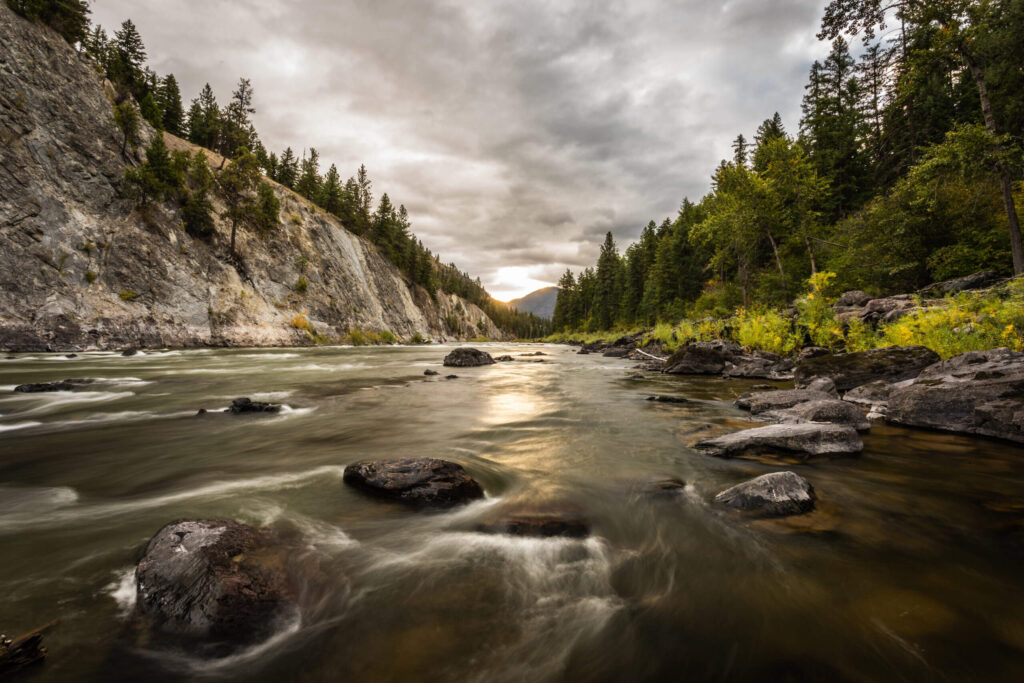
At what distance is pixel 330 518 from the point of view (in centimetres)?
329

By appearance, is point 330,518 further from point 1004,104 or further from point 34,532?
point 1004,104

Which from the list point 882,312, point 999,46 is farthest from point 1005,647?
point 999,46

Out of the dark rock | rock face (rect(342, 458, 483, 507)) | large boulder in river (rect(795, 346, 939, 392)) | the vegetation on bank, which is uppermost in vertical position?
the dark rock

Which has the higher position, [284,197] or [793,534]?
[284,197]

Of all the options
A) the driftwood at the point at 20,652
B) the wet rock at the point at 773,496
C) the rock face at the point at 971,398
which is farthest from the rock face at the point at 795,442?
the driftwood at the point at 20,652

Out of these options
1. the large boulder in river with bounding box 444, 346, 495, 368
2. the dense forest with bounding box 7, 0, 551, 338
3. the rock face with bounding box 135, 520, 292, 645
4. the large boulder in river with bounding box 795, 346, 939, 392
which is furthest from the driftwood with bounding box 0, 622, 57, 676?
the dense forest with bounding box 7, 0, 551, 338

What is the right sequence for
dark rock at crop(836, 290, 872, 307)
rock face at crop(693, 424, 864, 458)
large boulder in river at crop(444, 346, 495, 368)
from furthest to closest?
Answer: large boulder in river at crop(444, 346, 495, 368) → dark rock at crop(836, 290, 872, 307) → rock face at crop(693, 424, 864, 458)

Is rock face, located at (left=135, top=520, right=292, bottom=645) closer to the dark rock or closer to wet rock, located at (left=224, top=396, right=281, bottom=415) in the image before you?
wet rock, located at (left=224, top=396, right=281, bottom=415)

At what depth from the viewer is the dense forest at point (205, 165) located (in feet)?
94.1

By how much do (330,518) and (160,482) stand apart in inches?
93.1

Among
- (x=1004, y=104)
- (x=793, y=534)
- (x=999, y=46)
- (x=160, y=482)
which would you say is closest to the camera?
(x=793, y=534)

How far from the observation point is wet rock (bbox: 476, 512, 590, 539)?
305cm

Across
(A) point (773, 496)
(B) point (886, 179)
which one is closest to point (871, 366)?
(A) point (773, 496)

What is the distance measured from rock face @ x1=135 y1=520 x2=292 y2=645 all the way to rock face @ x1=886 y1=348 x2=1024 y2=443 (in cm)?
804
